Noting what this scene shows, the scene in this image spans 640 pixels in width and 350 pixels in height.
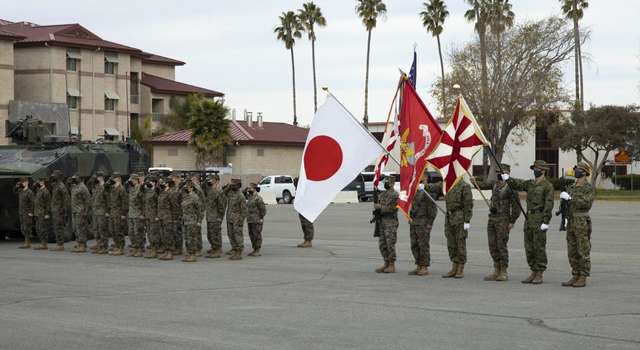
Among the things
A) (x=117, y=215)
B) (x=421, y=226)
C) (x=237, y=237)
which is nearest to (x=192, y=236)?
(x=237, y=237)

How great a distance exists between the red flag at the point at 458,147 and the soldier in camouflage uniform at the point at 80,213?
28.7 ft

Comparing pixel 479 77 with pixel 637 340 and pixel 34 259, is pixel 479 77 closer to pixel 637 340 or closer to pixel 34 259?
pixel 34 259

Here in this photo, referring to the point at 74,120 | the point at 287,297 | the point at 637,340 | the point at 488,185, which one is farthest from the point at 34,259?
the point at 74,120

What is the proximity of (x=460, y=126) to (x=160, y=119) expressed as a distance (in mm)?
62340

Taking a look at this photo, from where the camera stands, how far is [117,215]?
64.5 feet

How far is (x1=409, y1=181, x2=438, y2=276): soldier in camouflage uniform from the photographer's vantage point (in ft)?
49.1

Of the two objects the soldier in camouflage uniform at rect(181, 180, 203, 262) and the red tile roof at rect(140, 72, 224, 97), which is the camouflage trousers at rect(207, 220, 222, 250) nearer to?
the soldier in camouflage uniform at rect(181, 180, 203, 262)

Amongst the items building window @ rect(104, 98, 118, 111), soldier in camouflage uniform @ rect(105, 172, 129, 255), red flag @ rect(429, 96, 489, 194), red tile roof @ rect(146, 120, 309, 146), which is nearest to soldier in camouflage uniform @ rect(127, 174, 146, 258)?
soldier in camouflage uniform @ rect(105, 172, 129, 255)

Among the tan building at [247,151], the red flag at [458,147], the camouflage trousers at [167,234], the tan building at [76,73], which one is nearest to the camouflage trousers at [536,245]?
the red flag at [458,147]

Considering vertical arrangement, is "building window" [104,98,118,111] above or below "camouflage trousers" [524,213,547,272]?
above

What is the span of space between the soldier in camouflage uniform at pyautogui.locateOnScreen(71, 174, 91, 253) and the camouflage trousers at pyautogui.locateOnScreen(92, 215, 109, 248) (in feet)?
1.12

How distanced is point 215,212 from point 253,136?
4229cm

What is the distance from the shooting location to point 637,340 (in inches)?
357

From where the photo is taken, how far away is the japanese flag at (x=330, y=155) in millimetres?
14758
